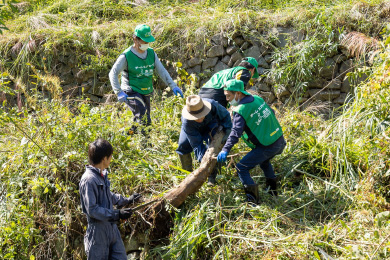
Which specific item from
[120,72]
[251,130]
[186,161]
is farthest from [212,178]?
[120,72]

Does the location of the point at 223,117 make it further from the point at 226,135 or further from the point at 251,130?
the point at 251,130

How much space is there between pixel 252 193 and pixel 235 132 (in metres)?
0.62

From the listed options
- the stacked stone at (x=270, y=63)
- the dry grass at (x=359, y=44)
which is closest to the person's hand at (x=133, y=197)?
the stacked stone at (x=270, y=63)

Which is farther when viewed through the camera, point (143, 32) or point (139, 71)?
point (139, 71)

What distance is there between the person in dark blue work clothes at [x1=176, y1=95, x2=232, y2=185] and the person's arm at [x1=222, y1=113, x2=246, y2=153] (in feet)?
1.07

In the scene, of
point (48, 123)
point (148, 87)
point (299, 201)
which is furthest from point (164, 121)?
point (299, 201)

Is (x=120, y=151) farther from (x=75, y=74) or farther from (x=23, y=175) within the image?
(x=75, y=74)

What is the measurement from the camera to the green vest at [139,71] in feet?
18.3

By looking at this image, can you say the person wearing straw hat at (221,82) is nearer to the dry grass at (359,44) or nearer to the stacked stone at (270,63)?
the stacked stone at (270,63)

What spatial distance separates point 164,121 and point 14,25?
5.15 m

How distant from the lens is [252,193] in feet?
14.4

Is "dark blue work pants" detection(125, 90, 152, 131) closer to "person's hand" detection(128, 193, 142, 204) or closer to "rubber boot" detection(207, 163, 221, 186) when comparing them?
"rubber boot" detection(207, 163, 221, 186)

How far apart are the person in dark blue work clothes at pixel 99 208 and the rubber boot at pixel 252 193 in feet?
4.01

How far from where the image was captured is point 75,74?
8.34 m
